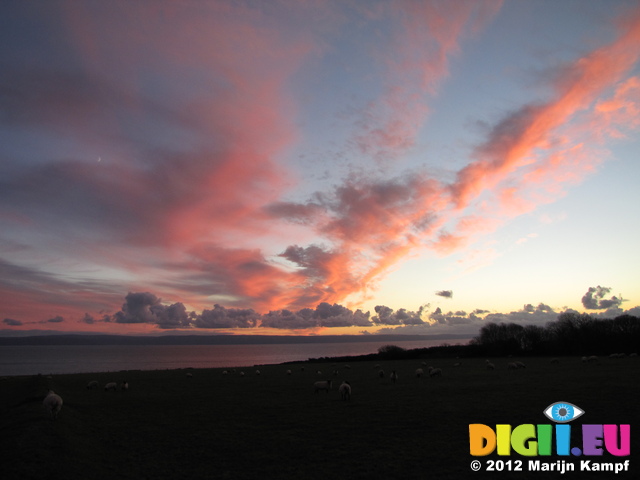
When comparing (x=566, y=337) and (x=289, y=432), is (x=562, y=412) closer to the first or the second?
(x=289, y=432)

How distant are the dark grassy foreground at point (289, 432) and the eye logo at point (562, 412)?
470 millimetres

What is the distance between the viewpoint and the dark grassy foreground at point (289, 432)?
12016 mm

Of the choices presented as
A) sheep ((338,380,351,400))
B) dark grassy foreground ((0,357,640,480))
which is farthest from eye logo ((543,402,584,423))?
sheep ((338,380,351,400))

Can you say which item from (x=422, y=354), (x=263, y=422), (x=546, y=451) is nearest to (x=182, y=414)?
(x=263, y=422)

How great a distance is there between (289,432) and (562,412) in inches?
516

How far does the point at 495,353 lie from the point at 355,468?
9228cm

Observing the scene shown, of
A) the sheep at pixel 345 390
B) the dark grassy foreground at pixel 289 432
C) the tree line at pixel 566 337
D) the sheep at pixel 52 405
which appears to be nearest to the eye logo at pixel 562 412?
the dark grassy foreground at pixel 289 432

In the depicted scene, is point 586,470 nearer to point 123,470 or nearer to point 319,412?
point 319,412

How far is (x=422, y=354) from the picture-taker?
92375 mm

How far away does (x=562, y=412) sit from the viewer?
17734 millimetres

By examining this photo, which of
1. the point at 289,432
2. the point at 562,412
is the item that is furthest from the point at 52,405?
the point at 562,412

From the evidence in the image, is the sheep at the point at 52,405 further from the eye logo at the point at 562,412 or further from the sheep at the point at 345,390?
the eye logo at the point at 562,412

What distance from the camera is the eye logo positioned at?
16.9 meters

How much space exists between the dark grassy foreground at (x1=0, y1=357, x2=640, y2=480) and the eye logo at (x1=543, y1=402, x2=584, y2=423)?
1.54ft
